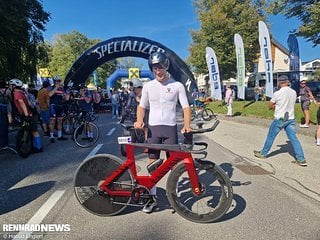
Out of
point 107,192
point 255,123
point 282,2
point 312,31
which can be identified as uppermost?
point 282,2

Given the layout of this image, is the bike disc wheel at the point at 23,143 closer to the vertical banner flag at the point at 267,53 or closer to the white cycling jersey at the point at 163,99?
the white cycling jersey at the point at 163,99

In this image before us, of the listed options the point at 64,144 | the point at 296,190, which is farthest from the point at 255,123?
the point at 296,190

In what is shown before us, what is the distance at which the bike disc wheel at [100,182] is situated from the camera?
395 cm

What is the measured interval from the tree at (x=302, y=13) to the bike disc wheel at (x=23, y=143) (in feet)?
47.8

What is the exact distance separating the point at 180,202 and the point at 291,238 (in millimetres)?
1302

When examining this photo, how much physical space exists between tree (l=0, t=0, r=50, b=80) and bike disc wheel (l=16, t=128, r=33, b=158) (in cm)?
749

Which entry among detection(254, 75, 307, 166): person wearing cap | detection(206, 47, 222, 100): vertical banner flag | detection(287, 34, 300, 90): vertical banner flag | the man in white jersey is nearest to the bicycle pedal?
the man in white jersey

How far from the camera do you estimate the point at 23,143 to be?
7.70 meters

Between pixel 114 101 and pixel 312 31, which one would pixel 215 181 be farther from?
pixel 114 101

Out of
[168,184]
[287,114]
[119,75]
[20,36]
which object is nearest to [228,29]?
[119,75]

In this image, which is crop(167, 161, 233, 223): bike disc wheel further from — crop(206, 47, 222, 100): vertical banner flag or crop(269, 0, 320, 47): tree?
crop(206, 47, 222, 100): vertical banner flag

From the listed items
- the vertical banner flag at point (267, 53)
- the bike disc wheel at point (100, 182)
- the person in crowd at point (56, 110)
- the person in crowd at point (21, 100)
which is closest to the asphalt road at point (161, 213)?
the bike disc wheel at point (100, 182)

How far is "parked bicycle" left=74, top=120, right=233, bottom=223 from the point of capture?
3.77 meters

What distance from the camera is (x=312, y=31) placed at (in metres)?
16.3
